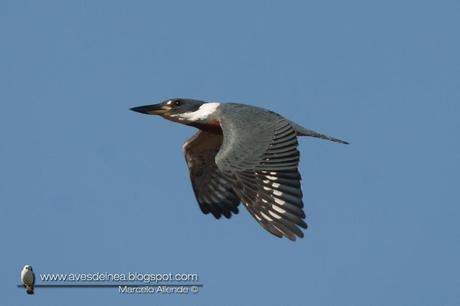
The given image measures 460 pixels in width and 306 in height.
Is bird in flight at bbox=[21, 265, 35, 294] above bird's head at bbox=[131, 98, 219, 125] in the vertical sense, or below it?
below

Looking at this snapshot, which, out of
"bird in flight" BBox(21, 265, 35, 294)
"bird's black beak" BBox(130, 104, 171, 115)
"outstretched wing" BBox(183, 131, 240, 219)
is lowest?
"bird in flight" BBox(21, 265, 35, 294)

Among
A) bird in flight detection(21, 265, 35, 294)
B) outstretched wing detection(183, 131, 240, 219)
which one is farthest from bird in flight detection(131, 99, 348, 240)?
bird in flight detection(21, 265, 35, 294)

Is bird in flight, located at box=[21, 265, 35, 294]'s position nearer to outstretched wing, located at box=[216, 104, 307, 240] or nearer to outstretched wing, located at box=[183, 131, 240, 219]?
outstretched wing, located at box=[183, 131, 240, 219]

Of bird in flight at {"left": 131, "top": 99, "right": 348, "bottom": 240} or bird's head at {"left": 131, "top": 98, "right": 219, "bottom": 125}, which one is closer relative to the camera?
bird in flight at {"left": 131, "top": 99, "right": 348, "bottom": 240}

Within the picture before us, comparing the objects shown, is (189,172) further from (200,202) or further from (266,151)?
(266,151)

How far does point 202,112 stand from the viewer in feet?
58.0

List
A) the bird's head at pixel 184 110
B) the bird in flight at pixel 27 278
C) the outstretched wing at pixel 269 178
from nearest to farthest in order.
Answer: the outstretched wing at pixel 269 178 < the bird in flight at pixel 27 278 < the bird's head at pixel 184 110

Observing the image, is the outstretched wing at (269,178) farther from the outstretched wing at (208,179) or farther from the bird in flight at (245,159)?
the outstretched wing at (208,179)

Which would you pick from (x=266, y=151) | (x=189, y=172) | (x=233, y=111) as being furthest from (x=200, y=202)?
(x=266, y=151)

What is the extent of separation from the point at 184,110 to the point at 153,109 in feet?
2.17

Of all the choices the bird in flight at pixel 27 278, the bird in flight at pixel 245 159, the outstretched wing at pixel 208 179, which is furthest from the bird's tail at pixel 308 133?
the bird in flight at pixel 27 278

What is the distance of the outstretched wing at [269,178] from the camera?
14617 millimetres

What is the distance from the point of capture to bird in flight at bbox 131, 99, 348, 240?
1477 cm

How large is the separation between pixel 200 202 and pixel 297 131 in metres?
2.73
